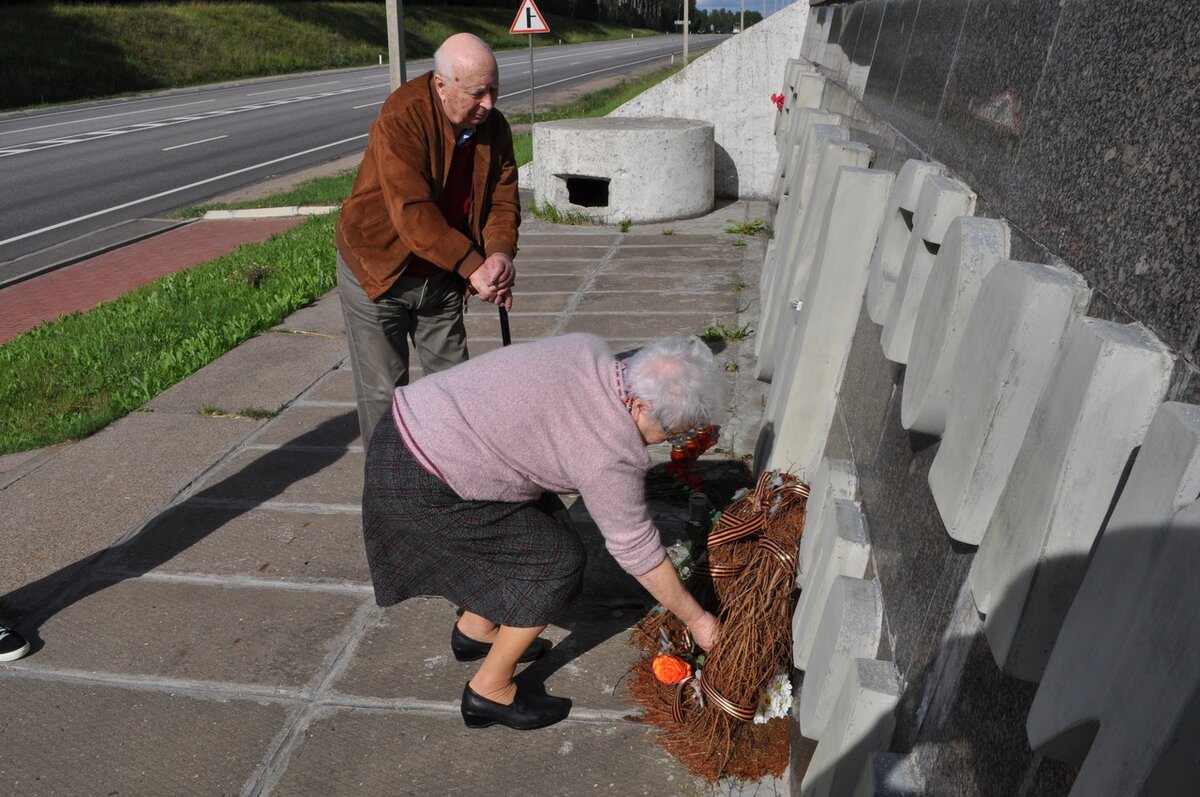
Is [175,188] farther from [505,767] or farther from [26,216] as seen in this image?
[505,767]

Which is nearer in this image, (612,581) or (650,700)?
(650,700)

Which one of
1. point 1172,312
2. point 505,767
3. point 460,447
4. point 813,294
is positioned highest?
point 1172,312

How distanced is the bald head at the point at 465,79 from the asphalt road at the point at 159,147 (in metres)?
7.95

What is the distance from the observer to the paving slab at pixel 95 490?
4.04 metres

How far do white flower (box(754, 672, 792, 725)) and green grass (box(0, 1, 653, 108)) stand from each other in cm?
2928

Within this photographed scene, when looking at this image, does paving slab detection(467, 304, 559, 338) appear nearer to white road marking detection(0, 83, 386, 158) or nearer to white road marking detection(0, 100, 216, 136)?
white road marking detection(0, 83, 386, 158)

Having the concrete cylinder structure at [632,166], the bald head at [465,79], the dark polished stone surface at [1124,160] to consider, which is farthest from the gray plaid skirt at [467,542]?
the concrete cylinder structure at [632,166]

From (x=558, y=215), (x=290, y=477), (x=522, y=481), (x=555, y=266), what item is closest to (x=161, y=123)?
(x=558, y=215)

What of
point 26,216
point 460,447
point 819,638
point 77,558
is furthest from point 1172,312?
point 26,216

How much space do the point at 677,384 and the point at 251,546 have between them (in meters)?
2.40

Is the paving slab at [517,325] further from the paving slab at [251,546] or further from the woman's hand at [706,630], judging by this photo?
the woman's hand at [706,630]

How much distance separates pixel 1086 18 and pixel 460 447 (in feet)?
5.85

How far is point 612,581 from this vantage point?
153 inches

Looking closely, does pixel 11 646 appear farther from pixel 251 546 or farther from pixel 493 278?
pixel 493 278
